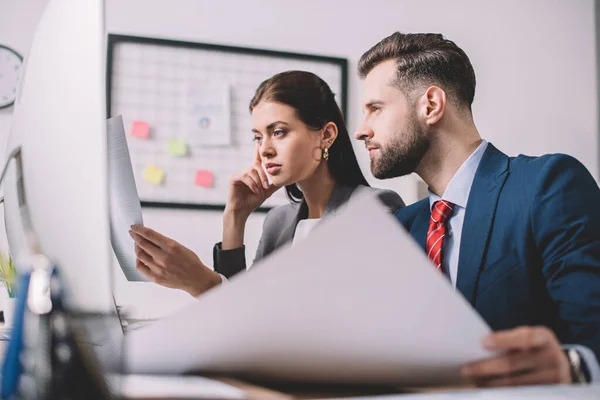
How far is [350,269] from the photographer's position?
33 centimetres

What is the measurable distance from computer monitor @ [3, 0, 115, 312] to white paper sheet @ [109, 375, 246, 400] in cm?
5

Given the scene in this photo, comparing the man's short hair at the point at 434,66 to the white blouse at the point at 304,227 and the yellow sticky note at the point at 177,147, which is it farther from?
the yellow sticky note at the point at 177,147

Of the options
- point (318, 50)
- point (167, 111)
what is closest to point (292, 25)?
point (318, 50)

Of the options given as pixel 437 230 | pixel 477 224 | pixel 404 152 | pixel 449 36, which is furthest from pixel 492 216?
pixel 449 36

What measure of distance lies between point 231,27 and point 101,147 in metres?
2.21

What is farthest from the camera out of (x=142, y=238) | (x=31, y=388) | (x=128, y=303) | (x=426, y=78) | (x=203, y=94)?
(x=203, y=94)

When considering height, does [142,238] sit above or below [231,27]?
below

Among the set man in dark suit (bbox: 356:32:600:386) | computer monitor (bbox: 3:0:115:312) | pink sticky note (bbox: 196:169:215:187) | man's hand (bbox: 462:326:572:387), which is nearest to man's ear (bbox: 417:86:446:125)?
man in dark suit (bbox: 356:32:600:386)

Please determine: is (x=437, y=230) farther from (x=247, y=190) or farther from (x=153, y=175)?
(x=153, y=175)

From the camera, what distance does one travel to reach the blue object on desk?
0.97ft

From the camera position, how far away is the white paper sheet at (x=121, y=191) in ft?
2.02

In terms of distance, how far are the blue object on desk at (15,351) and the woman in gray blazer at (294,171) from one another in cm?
121

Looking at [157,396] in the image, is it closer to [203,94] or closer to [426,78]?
[426,78]

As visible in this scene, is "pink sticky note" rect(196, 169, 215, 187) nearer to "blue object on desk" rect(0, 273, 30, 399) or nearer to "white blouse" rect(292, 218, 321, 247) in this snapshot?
"white blouse" rect(292, 218, 321, 247)
